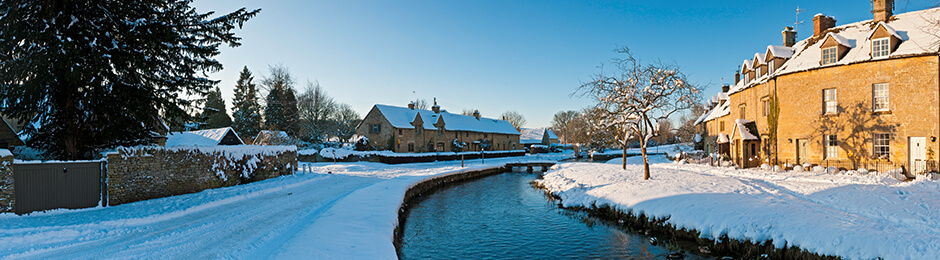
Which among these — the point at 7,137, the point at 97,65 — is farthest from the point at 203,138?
the point at 97,65

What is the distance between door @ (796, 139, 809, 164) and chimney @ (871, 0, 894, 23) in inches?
303

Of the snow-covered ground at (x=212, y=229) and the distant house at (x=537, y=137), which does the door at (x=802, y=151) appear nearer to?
the snow-covered ground at (x=212, y=229)

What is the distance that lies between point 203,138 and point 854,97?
35.1 m

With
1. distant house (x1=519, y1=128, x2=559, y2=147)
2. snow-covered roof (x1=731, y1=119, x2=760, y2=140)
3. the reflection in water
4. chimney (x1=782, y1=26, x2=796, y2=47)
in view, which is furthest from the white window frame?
distant house (x1=519, y1=128, x2=559, y2=147)

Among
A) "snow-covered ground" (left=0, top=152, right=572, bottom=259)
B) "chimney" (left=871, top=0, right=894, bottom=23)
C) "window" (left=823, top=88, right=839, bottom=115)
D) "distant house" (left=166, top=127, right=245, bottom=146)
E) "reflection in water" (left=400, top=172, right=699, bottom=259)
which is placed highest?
"chimney" (left=871, top=0, right=894, bottom=23)

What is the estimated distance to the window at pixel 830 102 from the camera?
22469 millimetres

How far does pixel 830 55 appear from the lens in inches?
890

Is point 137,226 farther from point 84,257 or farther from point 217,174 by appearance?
point 217,174

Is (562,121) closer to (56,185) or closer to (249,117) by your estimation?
(249,117)

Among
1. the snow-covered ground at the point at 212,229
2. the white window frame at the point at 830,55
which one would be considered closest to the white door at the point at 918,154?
the white window frame at the point at 830,55

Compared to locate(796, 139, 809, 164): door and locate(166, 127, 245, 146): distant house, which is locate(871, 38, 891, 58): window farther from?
locate(166, 127, 245, 146): distant house

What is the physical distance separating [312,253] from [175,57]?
41.8 feet

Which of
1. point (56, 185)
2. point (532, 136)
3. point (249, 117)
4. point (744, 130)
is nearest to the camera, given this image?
point (56, 185)

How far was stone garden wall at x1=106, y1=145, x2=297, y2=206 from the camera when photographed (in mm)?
14516
